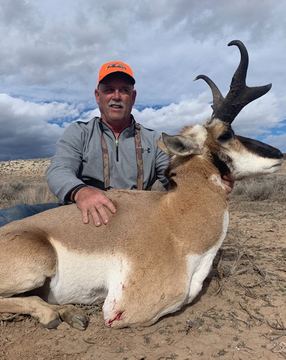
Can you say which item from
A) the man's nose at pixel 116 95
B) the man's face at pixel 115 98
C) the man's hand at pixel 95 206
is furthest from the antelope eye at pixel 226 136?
the man's nose at pixel 116 95

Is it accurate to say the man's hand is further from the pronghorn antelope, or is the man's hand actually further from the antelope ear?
the antelope ear

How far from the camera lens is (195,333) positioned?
3156 mm

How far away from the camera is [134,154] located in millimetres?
5617

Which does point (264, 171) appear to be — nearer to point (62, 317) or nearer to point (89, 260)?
point (89, 260)

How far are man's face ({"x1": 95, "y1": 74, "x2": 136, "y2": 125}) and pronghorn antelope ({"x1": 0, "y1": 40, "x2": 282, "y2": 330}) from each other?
2023 millimetres

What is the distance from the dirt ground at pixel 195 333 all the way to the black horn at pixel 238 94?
2.18m

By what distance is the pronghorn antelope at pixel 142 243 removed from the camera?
3.26 metres

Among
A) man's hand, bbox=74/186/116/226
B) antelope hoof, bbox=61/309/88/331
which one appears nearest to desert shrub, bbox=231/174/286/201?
man's hand, bbox=74/186/116/226

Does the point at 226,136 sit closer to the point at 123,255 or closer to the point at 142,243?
the point at 142,243


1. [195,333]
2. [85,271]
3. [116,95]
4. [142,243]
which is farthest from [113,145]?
[195,333]

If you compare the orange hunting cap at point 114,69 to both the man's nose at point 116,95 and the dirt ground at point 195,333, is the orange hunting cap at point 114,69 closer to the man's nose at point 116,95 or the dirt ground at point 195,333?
the man's nose at point 116,95

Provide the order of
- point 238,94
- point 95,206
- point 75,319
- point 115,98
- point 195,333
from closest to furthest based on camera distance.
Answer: point 195,333, point 75,319, point 95,206, point 238,94, point 115,98

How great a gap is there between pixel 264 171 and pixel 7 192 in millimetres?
13666

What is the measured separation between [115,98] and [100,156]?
1.11 meters
